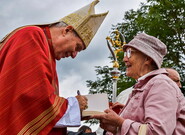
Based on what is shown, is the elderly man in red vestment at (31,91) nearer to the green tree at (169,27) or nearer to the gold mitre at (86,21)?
the gold mitre at (86,21)

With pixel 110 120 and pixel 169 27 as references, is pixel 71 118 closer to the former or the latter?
pixel 110 120

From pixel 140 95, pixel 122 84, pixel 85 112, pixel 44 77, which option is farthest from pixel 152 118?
pixel 122 84

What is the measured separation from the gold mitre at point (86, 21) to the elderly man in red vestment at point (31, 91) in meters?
0.35

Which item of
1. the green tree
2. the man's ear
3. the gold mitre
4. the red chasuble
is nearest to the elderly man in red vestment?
the red chasuble

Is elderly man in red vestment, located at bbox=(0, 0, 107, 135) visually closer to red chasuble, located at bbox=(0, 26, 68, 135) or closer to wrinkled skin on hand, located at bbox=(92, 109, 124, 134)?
red chasuble, located at bbox=(0, 26, 68, 135)

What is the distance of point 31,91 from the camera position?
9.54 ft

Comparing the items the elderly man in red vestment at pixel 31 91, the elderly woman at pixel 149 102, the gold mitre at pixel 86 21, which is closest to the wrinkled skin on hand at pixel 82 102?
the elderly man in red vestment at pixel 31 91

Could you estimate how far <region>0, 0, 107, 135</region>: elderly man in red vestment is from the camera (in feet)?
9.46

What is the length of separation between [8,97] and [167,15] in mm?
17428

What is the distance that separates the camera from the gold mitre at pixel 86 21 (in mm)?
3748

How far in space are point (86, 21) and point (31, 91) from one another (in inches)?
54.9

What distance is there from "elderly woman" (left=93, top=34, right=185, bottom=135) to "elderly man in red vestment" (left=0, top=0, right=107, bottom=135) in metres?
0.35

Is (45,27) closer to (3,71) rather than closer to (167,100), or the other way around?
(3,71)

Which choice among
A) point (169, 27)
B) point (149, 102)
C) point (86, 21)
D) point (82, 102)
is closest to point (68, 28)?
point (86, 21)
